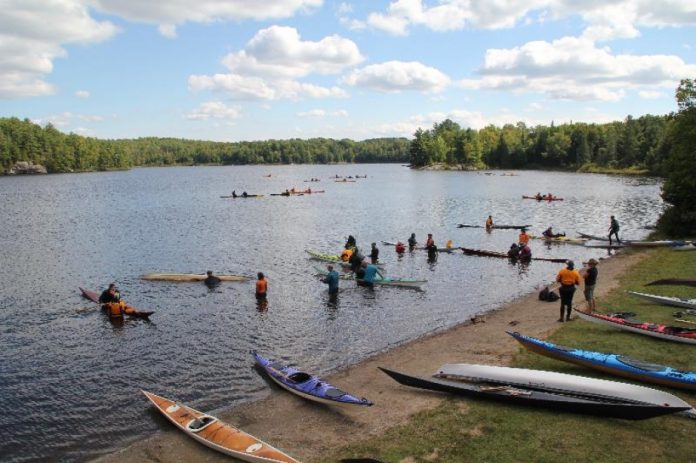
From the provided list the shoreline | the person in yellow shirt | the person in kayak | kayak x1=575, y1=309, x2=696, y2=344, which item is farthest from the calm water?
kayak x1=575, y1=309, x2=696, y2=344

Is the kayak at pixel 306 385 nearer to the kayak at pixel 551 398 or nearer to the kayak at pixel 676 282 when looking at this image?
the kayak at pixel 551 398

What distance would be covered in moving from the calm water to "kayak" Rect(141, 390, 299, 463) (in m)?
1.09

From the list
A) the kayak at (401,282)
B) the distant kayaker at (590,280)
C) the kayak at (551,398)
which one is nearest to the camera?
the kayak at (551,398)

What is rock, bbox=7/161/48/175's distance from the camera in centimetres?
18462

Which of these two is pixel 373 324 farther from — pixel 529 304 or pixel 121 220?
pixel 121 220

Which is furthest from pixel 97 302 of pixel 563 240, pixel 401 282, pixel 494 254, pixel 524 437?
pixel 563 240

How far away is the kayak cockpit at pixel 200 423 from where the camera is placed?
13.8 metres

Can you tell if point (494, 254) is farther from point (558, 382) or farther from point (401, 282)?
point (558, 382)

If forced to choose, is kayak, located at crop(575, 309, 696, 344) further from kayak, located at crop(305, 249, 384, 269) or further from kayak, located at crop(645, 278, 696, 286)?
kayak, located at crop(305, 249, 384, 269)

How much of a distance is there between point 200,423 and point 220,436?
107 cm

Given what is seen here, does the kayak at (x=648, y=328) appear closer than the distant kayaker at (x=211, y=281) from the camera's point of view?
Yes

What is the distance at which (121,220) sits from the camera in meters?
66.4

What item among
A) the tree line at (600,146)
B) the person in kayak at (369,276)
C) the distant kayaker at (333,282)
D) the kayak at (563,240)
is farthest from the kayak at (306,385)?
the tree line at (600,146)

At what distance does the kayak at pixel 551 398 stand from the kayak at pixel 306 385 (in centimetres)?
219
